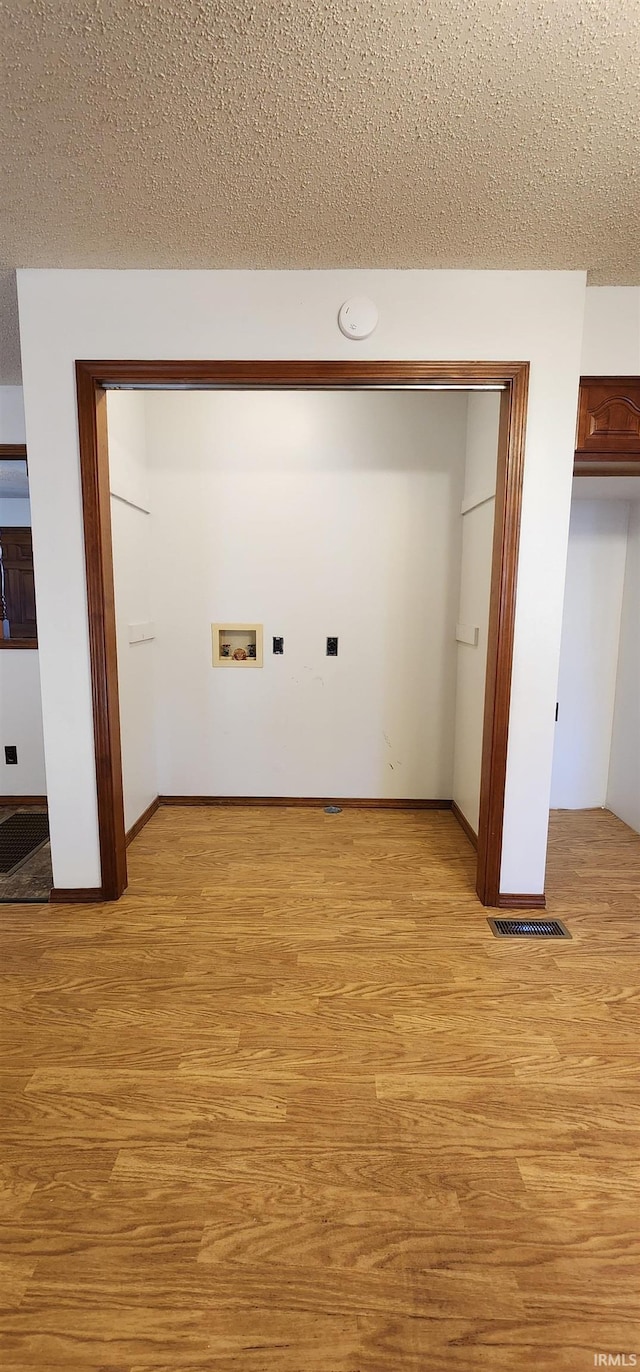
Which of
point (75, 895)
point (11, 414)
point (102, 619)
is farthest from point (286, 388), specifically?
point (75, 895)

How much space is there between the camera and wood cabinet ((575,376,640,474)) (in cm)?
246

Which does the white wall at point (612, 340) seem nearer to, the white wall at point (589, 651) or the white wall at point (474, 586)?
the white wall at point (474, 586)

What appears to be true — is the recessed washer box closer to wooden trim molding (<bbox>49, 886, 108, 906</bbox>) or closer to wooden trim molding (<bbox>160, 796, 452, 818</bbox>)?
A: wooden trim molding (<bbox>160, 796, 452, 818</bbox>)

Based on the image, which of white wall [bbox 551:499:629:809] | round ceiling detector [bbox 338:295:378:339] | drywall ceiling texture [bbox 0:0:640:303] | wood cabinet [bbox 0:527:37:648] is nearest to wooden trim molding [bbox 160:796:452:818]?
white wall [bbox 551:499:629:809]

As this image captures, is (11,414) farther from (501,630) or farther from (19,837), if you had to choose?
(501,630)

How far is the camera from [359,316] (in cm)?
228

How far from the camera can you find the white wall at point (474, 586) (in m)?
2.99

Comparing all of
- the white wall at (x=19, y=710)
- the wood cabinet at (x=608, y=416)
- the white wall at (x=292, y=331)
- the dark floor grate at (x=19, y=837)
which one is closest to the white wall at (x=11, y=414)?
the white wall at (x=19, y=710)

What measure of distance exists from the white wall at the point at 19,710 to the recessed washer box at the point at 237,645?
1.13 meters

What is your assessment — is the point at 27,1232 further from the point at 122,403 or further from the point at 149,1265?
the point at 122,403

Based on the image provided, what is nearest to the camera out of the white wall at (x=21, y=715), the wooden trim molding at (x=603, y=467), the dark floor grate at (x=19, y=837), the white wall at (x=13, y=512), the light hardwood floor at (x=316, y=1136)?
the light hardwood floor at (x=316, y=1136)

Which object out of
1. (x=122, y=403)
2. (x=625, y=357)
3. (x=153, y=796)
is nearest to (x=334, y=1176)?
(x=153, y=796)

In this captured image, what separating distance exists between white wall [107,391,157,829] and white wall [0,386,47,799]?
0.73 meters

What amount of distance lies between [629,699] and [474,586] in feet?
3.93
